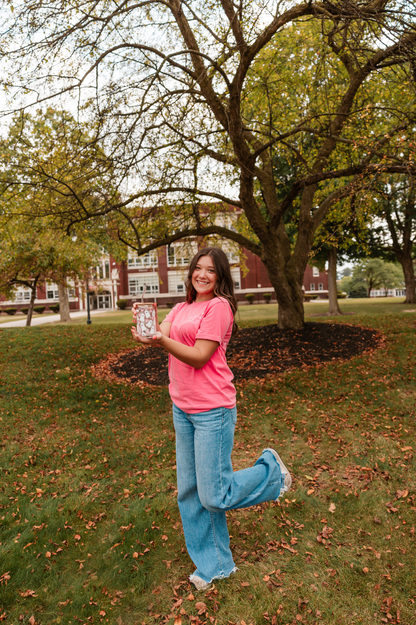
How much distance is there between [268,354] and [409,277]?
1880 cm

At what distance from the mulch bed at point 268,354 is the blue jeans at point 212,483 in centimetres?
585

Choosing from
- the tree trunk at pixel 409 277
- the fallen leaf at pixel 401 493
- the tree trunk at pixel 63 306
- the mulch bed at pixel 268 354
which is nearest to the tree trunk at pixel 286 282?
the mulch bed at pixel 268 354

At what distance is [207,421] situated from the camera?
267 centimetres

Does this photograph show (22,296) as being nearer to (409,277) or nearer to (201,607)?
(409,277)

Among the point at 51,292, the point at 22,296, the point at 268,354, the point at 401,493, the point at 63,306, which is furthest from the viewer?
the point at 22,296

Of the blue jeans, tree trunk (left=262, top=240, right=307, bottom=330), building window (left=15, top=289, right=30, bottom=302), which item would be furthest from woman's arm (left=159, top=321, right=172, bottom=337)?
building window (left=15, top=289, right=30, bottom=302)

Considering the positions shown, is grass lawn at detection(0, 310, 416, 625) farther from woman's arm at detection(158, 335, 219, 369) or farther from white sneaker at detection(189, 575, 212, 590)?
woman's arm at detection(158, 335, 219, 369)

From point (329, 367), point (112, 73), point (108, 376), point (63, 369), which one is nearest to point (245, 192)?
point (112, 73)

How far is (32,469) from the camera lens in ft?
17.8

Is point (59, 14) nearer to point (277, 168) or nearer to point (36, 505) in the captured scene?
point (36, 505)

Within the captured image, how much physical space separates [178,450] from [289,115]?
1080 cm

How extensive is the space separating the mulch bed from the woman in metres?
5.88

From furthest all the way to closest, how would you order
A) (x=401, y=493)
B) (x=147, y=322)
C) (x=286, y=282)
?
(x=286, y=282)
(x=401, y=493)
(x=147, y=322)

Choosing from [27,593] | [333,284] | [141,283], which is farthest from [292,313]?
[141,283]
